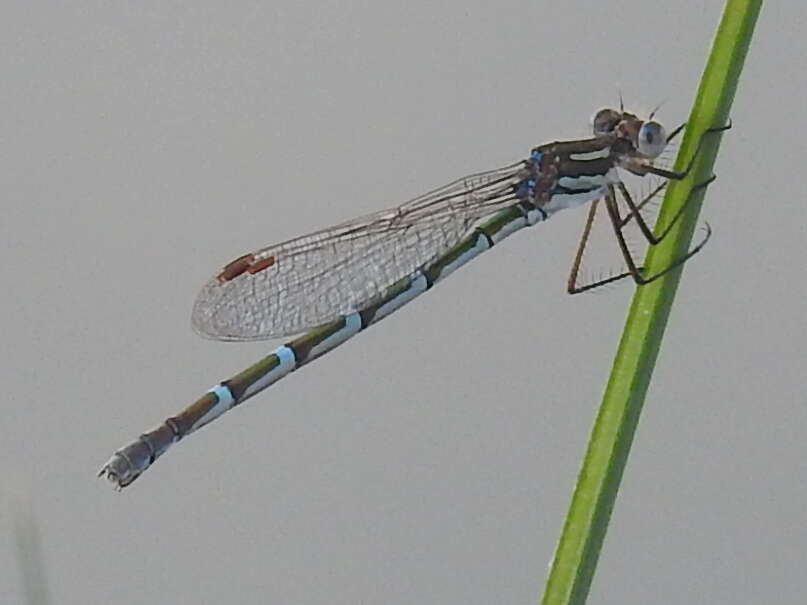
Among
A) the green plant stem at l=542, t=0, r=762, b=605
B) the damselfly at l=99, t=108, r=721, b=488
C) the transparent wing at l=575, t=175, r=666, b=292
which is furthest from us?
the damselfly at l=99, t=108, r=721, b=488

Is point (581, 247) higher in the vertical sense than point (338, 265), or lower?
lower

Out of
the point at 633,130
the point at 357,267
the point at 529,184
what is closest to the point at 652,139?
the point at 633,130

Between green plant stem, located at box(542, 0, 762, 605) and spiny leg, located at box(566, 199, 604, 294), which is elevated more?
spiny leg, located at box(566, 199, 604, 294)

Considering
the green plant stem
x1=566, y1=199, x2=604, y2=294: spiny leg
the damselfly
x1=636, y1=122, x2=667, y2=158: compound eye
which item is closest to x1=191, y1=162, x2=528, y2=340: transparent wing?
the damselfly

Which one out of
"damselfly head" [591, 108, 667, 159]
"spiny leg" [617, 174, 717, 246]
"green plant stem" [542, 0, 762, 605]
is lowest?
"green plant stem" [542, 0, 762, 605]

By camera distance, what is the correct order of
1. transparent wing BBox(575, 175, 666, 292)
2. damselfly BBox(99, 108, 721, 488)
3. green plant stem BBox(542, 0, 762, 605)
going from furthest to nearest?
1. damselfly BBox(99, 108, 721, 488)
2. transparent wing BBox(575, 175, 666, 292)
3. green plant stem BBox(542, 0, 762, 605)

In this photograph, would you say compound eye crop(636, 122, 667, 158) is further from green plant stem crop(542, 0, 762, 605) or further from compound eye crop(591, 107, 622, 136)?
green plant stem crop(542, 0, 762, 605)

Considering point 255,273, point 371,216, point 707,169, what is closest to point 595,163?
point 371,216

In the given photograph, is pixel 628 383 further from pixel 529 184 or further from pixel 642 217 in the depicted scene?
pixel 529 184
